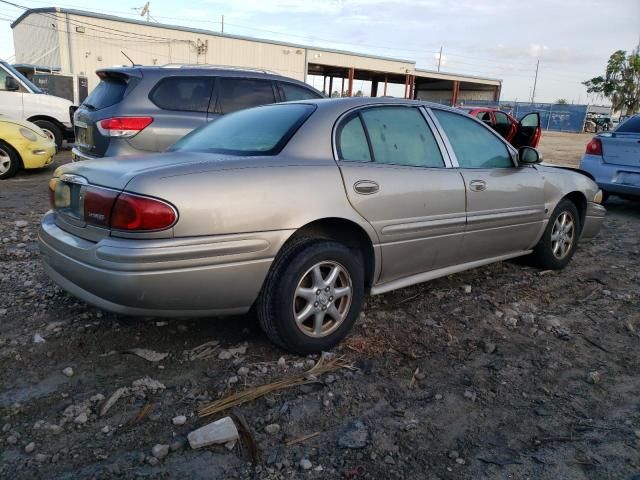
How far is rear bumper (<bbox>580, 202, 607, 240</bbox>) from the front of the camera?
4977 mm

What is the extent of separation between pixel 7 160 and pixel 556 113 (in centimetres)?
4586

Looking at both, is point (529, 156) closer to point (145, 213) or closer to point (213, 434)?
point (145, 213)

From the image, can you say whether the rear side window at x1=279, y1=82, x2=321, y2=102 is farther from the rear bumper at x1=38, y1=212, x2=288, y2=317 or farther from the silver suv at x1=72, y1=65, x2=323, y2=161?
the rear bumper at x1=38, y1=212, x2=288, y2=317

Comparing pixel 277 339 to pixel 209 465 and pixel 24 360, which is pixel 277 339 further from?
pixel 24 360

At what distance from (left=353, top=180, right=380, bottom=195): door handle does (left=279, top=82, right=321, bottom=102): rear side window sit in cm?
401

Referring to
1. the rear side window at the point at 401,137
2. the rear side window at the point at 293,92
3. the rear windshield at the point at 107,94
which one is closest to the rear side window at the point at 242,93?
the rear side window at the point at 293,92

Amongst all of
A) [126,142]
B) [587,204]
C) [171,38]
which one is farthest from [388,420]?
[171,38]

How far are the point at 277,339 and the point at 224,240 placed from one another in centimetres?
68

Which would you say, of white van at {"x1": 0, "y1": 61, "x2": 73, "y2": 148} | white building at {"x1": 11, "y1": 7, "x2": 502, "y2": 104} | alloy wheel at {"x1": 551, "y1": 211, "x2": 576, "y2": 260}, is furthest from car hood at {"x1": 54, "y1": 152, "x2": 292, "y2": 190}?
white building at {"x1": 11, "y1": 7, "x2": 502, "y2": 104}

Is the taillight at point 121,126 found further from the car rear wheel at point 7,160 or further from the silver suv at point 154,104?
the car rear wheel at point 7,160

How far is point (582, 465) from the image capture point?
2123 millimetres

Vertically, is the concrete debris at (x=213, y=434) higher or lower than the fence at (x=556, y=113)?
lower

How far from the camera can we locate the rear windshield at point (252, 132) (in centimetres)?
296

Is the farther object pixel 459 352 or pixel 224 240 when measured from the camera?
pixel 459 352
